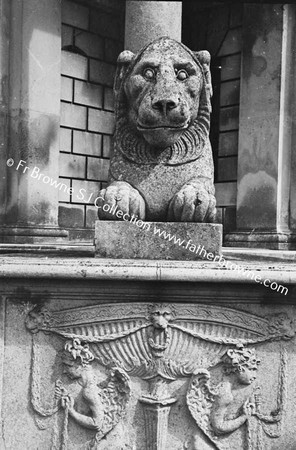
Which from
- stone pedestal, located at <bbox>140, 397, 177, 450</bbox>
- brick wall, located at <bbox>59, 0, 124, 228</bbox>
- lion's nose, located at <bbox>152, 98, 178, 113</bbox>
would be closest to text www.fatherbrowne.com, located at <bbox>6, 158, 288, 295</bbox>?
lion's nose, located at <bbox>152, 98, 178, 113</bbox>

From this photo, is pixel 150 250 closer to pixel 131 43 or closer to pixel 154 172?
pixel 154 172

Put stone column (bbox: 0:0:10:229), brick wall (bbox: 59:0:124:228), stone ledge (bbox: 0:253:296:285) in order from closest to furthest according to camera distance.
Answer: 1. stone ledge (bbox: 0:253:296:285)
2. stone column (bbox: 0:0:10:229)
3. brick wall (bbox: 59:0:124:228)

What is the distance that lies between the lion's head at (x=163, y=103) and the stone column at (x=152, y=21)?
4549 millimetres

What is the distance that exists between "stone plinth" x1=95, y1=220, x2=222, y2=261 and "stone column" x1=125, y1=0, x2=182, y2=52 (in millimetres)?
5199

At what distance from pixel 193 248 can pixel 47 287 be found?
0.94m

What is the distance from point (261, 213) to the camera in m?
9.09

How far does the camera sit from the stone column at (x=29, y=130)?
829cm

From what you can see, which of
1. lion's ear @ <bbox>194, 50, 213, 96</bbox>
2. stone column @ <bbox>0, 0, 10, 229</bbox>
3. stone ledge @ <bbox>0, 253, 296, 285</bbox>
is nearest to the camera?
stone ledge @ <bbox>0, 253, 296, 285</bbox>

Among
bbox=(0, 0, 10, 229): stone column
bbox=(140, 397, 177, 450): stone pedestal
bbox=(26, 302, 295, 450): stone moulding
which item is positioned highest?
Result: bbox=(0, 0, 10, 229): stone column

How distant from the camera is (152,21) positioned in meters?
7.99

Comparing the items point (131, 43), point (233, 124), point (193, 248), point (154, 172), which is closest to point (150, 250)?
point (193, 248)

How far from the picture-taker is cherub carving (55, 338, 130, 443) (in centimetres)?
293

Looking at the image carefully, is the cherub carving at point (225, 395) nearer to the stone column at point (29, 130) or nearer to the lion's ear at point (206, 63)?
the lion's ear at point (206, 63)

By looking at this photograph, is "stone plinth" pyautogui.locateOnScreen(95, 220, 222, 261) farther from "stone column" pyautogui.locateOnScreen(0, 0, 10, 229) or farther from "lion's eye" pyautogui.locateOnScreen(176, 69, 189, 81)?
"stone column" pyautogui.locateOnScreen(0, 0, 10, 229)
